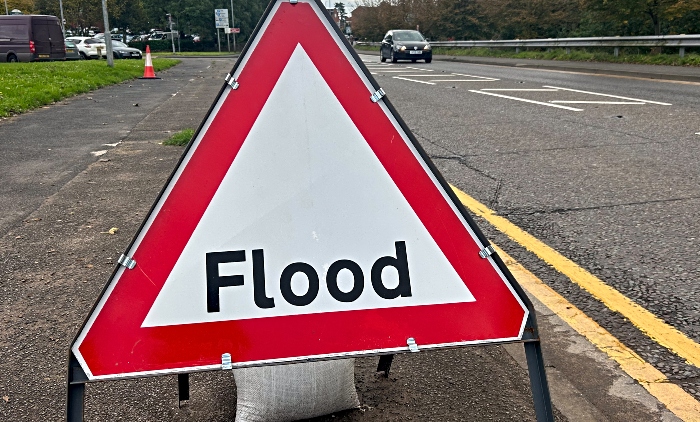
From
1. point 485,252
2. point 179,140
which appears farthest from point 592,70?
point 485,252

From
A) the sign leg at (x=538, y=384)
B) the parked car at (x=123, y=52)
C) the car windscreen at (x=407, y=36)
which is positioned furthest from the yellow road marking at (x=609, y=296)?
the parked car at (x=123, y=52)

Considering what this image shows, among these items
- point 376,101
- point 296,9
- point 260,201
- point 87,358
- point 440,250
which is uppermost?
point 296,9

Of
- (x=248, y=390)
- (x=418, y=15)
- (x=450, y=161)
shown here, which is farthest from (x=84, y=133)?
(x=418, y=15)

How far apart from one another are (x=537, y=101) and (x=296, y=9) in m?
9.62

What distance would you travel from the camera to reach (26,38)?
27656mm

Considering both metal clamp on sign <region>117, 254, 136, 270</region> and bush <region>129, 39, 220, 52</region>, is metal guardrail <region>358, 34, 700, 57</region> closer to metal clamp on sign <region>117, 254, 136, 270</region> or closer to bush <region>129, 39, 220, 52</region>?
metal clamp on sign <region>117, 254, 136, 270</region>

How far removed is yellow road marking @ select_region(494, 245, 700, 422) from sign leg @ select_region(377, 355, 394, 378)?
0.83 m

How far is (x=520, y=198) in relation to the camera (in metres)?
4.81

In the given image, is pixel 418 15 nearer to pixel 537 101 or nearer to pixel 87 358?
pixel 537 101

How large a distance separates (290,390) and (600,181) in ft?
12.8

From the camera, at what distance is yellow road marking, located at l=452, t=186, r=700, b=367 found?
8.38ft

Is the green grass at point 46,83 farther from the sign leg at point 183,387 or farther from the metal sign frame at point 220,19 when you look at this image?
the metal sign frame at point 220,19

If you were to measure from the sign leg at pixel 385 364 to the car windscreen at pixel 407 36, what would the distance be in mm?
26031

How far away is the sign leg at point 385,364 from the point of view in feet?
7.78
